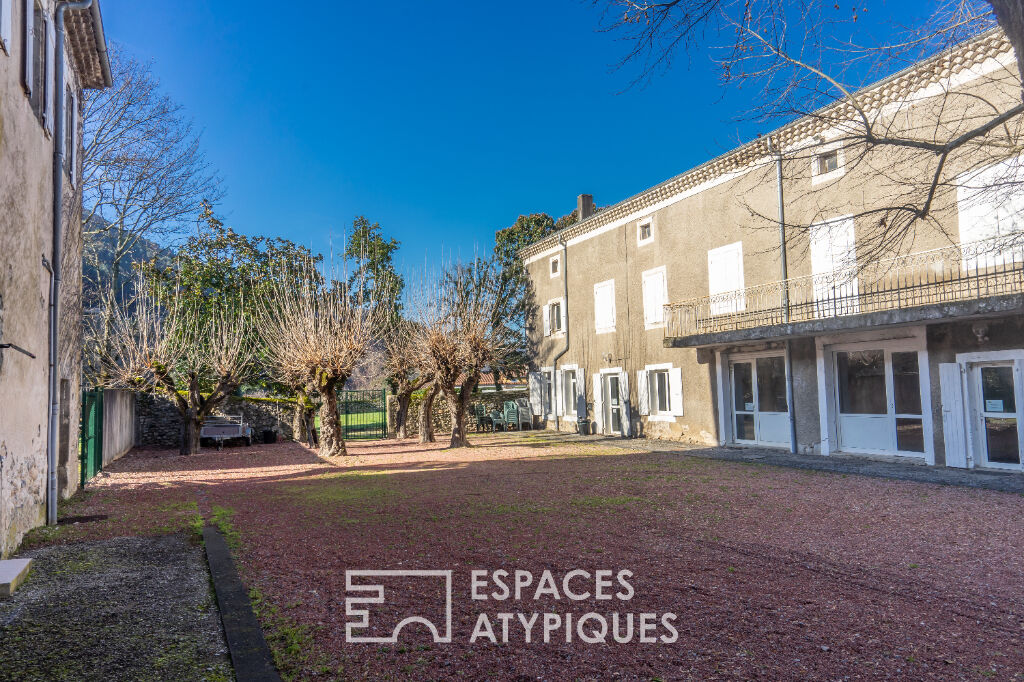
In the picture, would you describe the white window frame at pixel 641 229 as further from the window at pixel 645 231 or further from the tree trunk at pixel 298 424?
the tree trunk at pixel 298 424

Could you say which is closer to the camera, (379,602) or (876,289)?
(379,602)

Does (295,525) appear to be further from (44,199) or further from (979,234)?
(979,234)

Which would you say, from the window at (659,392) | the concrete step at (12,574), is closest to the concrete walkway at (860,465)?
the window at (659,392)

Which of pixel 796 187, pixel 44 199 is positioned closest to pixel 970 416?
pixel 796 187

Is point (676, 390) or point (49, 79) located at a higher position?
point (49, 79)

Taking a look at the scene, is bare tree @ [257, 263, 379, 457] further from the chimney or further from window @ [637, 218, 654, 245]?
the chimney

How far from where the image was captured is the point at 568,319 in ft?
72.9

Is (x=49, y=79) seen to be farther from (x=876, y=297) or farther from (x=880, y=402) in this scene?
(x=880, y=402)

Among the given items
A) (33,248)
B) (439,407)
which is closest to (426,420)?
(439,407)

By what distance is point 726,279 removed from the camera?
15.4m

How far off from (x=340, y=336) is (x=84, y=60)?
7.34m

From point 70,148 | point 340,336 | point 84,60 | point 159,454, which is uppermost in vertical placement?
point 84,60

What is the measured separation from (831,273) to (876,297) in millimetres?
1066

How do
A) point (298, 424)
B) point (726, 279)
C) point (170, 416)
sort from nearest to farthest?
point (726, 279) < point (170, 416) < point (298, 424)
